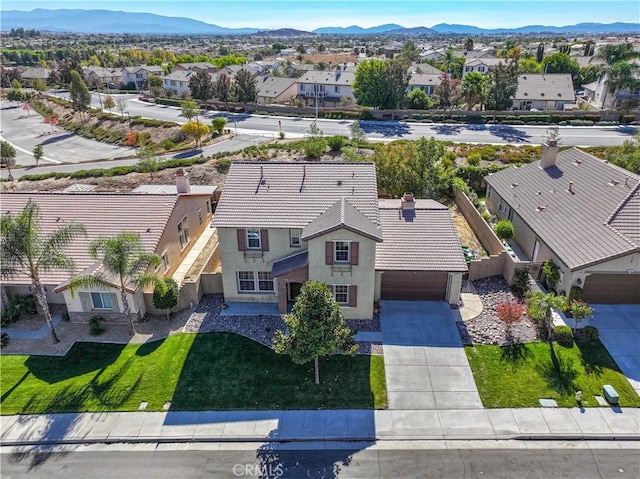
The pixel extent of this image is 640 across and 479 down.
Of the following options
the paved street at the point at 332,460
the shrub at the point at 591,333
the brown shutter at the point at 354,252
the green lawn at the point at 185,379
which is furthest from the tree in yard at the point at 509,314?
the brown shutter at the point at 354,252

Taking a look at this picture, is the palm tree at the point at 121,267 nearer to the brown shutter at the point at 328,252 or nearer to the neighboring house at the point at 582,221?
the brown shutter at the point at 328,252

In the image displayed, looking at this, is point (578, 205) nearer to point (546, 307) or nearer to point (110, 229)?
→ point (546, 307)

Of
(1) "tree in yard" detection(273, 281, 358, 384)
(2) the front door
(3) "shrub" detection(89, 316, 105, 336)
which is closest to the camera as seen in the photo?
(1) "tree in yard" detection(273, 281, 358, 384)

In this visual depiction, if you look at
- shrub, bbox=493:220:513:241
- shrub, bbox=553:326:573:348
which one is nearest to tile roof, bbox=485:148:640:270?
shrub, bbox=493:220:513:241

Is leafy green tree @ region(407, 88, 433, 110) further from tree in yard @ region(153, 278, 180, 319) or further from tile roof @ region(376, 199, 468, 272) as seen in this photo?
tree in yard @ region(153, 278, 180, 319)

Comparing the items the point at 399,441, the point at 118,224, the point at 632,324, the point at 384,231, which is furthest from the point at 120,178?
the point at 632,324

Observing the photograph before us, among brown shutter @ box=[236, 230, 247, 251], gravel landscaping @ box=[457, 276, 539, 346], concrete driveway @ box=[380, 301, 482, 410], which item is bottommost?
concrete driveway @ box=[380, 301, 482, 410]

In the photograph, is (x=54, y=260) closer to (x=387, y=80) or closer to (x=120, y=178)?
(x=120, y=178)
